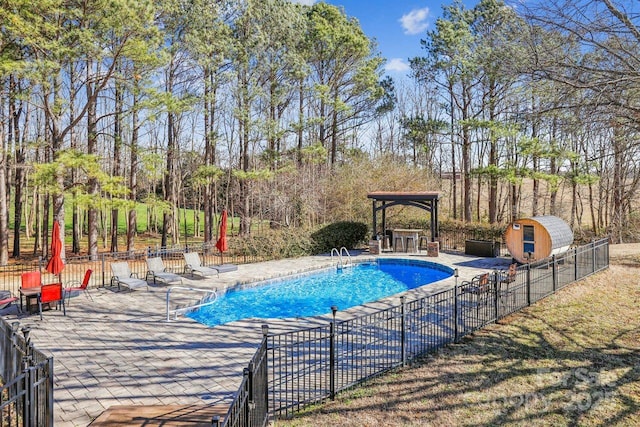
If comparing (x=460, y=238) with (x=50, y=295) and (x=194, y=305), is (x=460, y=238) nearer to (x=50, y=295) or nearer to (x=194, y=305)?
(x=194, y=305)

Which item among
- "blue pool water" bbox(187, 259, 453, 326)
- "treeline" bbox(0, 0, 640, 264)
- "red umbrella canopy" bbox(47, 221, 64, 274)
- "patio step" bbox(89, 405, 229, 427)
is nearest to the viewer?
"patio step" bbox(89, 405, 229, 427)

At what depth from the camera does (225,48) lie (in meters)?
20.1

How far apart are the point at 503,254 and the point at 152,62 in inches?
653

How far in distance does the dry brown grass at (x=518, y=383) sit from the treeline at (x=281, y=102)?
3.73 meters

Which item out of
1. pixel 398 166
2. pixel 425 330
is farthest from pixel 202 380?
pixel 398 166

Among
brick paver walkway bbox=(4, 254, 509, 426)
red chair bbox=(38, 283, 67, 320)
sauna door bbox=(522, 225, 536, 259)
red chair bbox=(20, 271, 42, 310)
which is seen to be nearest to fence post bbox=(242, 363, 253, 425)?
brick paver walkway bbox=(4, 254, 509, 426)

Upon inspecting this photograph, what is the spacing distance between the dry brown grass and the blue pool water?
509 centimetres

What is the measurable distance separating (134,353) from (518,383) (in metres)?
6.25

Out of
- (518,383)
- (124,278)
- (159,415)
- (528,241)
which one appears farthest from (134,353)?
(528,241)

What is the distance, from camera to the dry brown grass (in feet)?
16.2

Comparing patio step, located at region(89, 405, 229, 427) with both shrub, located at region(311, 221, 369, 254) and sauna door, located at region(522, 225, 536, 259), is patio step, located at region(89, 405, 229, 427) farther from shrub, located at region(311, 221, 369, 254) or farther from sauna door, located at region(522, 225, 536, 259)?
shrub, located at region(311, 221, 369, 254)

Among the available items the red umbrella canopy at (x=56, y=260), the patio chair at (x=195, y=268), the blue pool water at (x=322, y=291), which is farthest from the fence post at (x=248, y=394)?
the patio chair at (x=195, y=268)

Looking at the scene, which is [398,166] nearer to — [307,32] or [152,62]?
[307,32]

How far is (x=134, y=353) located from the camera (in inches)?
273
